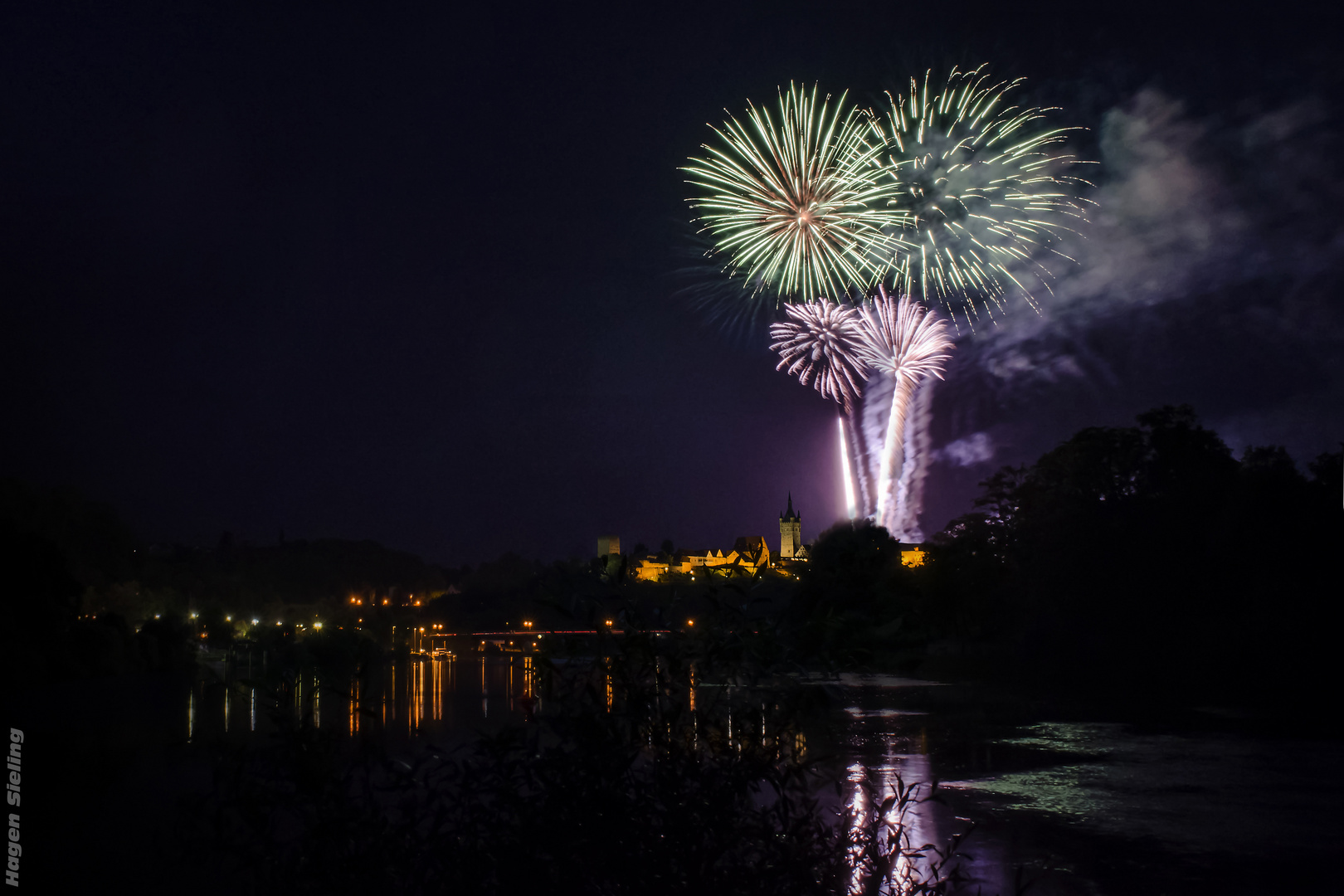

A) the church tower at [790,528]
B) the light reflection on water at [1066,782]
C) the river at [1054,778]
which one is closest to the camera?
the light reflection on water at [1066,782]

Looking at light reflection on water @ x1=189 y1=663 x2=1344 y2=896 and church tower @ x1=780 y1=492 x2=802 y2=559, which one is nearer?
light reflection on water @ x1=189 y1=663 x2=1344 y2=896

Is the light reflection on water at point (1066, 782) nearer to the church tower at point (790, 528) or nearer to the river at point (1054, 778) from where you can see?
the river at point (1054, 778)

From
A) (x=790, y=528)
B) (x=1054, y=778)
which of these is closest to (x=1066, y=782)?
(x=1054, y=778)

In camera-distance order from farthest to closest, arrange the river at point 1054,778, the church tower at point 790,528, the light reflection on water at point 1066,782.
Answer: the church tower at point 790,528 < the river at point 1054,778 < the light reflection on water at point 1066,782

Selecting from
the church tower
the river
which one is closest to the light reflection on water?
the river

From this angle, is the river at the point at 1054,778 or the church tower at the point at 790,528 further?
the church tower at the point at 790,528

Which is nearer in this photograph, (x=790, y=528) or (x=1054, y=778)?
(x=1054, y=778)

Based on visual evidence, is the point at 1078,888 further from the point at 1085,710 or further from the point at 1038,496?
the point at 1038,496

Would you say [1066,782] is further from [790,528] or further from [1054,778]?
[790,528]

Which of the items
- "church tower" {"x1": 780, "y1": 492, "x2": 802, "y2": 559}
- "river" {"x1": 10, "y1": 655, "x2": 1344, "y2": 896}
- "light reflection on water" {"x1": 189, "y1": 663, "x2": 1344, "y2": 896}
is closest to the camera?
Answer: "light reflection on water" {"x1": 189, "y1": 663, "x2": 1344, "y2": 896}

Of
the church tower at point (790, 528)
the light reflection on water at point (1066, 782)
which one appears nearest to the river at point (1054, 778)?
the light reflection on water at point (1066, 782)

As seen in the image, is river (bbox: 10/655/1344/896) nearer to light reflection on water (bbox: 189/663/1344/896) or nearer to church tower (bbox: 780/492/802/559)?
light reflection on water (bbox: 189/663/1344/896)

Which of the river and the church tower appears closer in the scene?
the river

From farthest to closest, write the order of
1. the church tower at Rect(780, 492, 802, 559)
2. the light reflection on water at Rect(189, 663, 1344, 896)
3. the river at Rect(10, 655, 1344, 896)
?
1. the church tower at Rect(780, 492, 802, 559)
2. the river at Rect(10, 655, 1344, 896)
3. the light reflection on water at Rect(189, 663, 1344, 896)
